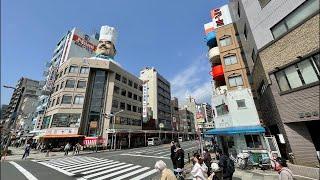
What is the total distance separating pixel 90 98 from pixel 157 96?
32041 mm

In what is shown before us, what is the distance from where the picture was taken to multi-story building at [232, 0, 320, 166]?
9.64 meters

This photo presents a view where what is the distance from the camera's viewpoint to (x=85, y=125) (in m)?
39.9

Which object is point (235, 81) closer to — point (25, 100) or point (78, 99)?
point (78, 99)

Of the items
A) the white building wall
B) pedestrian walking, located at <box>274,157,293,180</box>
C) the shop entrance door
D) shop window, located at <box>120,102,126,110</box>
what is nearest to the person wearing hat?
shop window, located at <box>120,102,126,110</box>

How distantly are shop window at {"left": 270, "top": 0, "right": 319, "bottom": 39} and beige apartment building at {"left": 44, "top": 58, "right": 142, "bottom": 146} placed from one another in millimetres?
34960

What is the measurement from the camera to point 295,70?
35.0ft

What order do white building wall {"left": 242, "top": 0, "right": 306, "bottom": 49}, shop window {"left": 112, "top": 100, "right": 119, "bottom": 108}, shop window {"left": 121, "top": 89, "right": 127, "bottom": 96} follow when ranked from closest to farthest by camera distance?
white building wall {"left": 242, "top": 0, "right": 306, "bottom": 49}
shop window {"left": 112, "top": 100, "right": 119, "bottom": 108}
shop window {"left": 121, "top": 89, "right": 127, "bottom": 96}

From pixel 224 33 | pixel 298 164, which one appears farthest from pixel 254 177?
pixel 224 33

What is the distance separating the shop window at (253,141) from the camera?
15.5 meters

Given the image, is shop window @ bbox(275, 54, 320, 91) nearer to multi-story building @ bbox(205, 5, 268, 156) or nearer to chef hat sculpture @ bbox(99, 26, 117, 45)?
multi-story building @ bbox(205, 5, 268, 156)

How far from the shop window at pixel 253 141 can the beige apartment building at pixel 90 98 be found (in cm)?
2992

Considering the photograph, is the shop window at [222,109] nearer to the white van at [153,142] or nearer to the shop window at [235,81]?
the shop window at [235,81]

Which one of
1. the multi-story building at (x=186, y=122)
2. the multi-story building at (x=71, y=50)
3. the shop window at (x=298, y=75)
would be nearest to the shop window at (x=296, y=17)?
the shop window at (x=298, y=75)

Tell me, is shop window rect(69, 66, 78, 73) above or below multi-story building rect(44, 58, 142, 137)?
above
